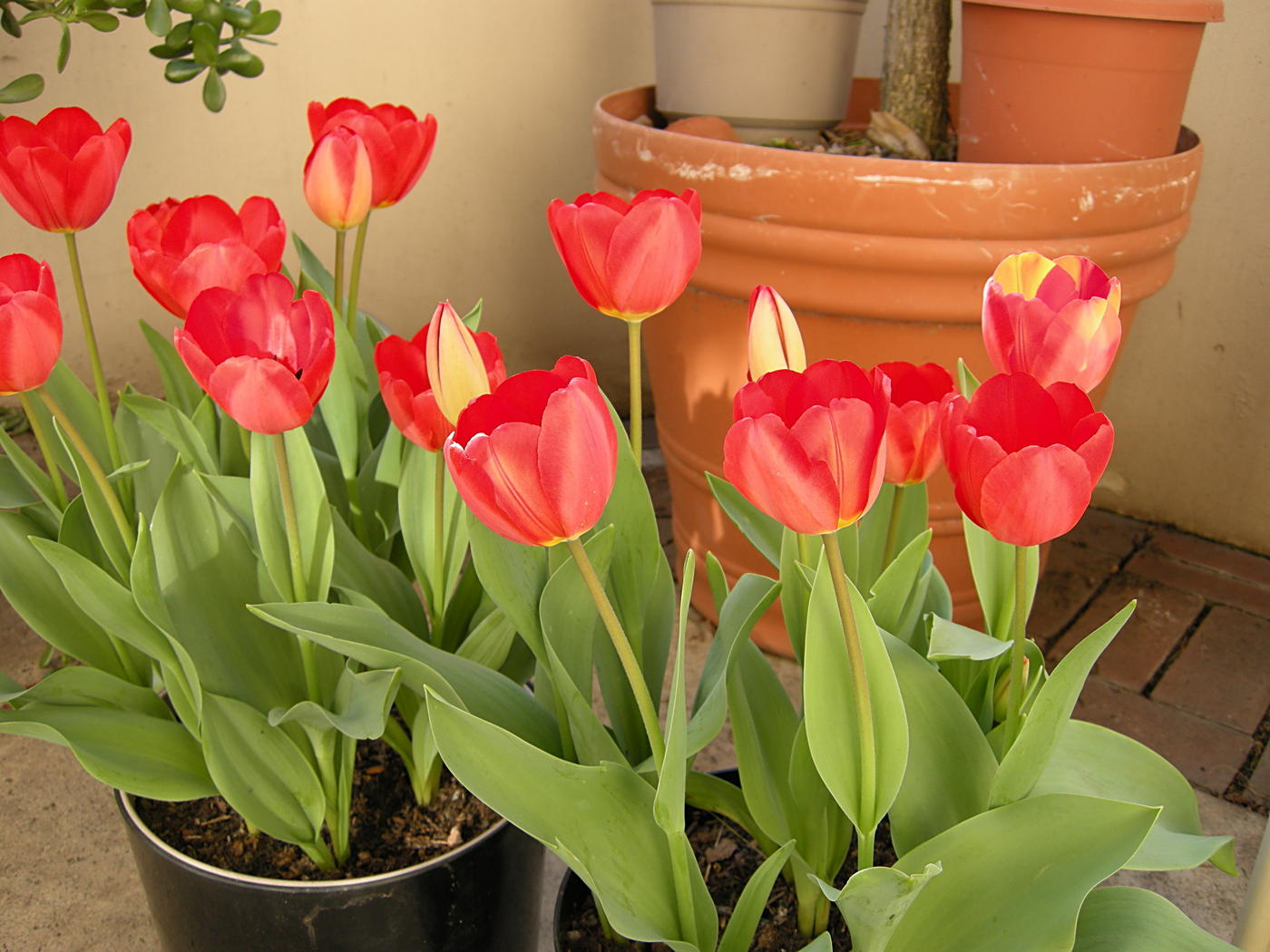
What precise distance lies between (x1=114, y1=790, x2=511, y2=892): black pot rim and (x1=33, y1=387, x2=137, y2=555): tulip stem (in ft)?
0.66

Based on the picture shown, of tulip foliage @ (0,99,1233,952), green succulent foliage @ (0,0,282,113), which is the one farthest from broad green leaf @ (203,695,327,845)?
green succulent foliage @ (0,0,282,113)

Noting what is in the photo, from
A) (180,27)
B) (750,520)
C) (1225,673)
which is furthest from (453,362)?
(1225,673)

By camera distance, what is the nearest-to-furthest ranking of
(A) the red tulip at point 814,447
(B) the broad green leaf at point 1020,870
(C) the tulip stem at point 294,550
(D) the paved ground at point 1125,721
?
(A) the red tulip at point 814,447 < (B) the broad green leaf at point 1020,870 < (C) the tulip stem at point 294,550 < (D) the paved ground at point 1125,721

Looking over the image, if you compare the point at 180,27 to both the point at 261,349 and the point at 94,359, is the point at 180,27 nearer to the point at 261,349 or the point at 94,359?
the point at 94,359

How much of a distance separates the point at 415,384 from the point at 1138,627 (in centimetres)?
121

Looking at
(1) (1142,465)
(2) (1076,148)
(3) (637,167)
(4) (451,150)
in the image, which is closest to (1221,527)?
(1) (1142,465)

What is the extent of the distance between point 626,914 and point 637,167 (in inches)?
36.9

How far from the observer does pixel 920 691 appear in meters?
0.67

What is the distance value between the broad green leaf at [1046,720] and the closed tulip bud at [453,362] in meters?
0.33

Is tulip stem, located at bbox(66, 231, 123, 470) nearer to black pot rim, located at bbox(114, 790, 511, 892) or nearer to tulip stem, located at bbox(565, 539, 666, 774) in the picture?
black pot rim, located at bbox(114, 790, 511, 892)

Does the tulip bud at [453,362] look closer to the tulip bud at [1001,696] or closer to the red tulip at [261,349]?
the red tulip at [261,349]

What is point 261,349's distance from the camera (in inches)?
26.1

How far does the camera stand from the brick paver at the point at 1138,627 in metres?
1.49

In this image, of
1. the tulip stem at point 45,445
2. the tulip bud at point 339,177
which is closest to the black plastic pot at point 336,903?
the tulip stem at point 45,445
